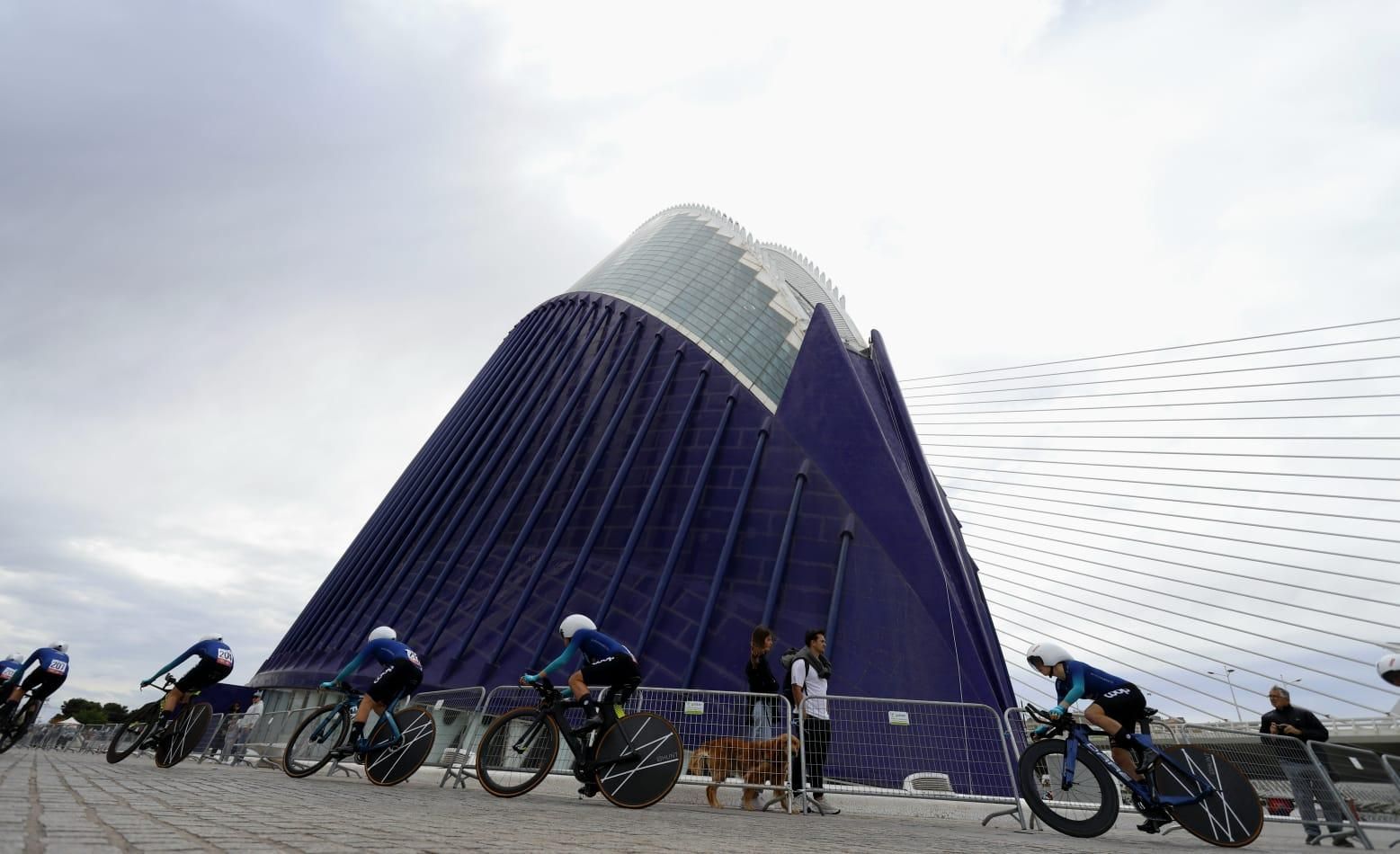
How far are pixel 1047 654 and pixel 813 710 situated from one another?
223 centimetres

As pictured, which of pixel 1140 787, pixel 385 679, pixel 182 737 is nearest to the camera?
pixel 1140 787

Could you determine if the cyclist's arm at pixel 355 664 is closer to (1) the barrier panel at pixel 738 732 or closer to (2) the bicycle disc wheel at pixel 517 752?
(2) the bicycle disc wheel at pixel 517 752

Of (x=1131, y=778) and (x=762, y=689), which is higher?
(x=762, y=689)

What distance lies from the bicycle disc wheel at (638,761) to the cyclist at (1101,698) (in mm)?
3207

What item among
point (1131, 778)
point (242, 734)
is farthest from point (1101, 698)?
point (242, 734)

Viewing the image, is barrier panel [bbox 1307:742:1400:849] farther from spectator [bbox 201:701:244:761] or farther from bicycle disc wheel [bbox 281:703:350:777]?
spectator [bbox 201:701:244:761]

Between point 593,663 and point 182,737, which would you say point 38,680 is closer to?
point 182,737

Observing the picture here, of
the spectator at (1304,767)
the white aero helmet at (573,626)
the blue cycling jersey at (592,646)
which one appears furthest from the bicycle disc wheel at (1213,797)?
the white aero helmet at (573,626)

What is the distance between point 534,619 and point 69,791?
32.8ft

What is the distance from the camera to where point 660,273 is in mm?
22156

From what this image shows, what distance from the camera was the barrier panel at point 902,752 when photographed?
7.15 metres

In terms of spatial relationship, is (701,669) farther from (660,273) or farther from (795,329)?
(660,273)

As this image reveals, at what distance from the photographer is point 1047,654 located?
250 inches

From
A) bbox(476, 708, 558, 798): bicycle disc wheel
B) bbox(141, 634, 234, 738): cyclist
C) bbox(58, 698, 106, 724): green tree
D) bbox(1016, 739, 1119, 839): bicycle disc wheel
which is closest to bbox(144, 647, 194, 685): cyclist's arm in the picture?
bbox(141, 634, 234, 738): cyclist
